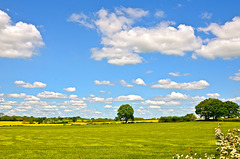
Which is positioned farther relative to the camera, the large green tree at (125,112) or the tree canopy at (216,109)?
the large green tree at (125,112)

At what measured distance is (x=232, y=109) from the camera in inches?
4437

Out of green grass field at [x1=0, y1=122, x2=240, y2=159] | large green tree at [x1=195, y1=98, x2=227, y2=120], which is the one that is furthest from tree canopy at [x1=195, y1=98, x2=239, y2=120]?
green grass field at [x1=0, y1=122, x2=240, y2=159]

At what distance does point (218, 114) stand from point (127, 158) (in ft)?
339

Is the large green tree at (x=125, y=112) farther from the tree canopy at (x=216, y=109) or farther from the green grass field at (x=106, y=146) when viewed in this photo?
the green grass field at (x=106, y=146)

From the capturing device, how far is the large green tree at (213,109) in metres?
106

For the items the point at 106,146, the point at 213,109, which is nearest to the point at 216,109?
the point at 213,109

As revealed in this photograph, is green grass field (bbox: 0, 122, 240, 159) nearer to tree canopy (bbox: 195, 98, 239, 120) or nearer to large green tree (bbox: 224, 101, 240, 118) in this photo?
tree canopy (bbox: 195, 98, 239, 120)

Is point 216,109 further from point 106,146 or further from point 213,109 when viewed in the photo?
point 106,146

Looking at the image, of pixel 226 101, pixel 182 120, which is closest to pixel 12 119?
pixel 182 120

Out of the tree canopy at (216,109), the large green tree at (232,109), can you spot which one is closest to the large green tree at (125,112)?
the tree canopy at (216,109)

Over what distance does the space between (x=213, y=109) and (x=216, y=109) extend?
1438 mm

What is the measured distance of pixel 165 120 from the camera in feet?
395

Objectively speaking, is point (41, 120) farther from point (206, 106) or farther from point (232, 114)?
point (232, 114)

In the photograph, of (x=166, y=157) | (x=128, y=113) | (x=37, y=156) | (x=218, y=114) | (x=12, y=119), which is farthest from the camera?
(x=12, y=119)
